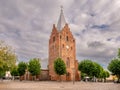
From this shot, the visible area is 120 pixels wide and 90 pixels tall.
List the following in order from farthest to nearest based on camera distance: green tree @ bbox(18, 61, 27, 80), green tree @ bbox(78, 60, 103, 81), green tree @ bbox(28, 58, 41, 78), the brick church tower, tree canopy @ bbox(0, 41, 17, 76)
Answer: the brick church tower → green tree @ bbox(18, 61, 27, 80) → green tree @ bbox(28, 58, 41, 78) → green tree @ bbox(78, 60, 103, 81) → tree canopy @ bbox(0, 41, 17, 76)

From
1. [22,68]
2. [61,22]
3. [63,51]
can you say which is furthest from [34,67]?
[61,22]

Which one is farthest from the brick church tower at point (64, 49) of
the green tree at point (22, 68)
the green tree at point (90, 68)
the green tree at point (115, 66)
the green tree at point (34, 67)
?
the green tree at point (115, 66)

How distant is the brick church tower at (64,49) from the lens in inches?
4081

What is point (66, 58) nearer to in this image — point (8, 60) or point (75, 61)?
point (75, 61)

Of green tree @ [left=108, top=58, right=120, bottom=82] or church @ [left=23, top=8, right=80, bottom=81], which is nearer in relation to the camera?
green tree @ [left=108, top=58, right=120, bottom=82]

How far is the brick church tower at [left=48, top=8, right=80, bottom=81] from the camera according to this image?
104 meters

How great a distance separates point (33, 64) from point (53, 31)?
24.9m

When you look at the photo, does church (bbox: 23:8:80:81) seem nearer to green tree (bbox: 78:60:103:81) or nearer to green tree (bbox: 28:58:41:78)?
green tree (bbox: 78:60:103:81)

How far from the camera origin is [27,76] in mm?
114188

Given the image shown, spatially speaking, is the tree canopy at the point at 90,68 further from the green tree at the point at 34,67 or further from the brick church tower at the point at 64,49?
the green tree at the point at 34,67

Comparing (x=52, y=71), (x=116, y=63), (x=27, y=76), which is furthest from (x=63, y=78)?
(x=116, y=63)

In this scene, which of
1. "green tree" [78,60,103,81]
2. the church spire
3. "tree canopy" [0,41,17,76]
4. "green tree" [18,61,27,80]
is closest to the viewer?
"tree canopy" [0,41,17,76]

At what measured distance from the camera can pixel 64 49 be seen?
10562 cm

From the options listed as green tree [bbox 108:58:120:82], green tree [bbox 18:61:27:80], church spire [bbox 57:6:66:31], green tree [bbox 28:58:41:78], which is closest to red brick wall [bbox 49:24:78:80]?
church spire [bbox 57:6:66:31]
